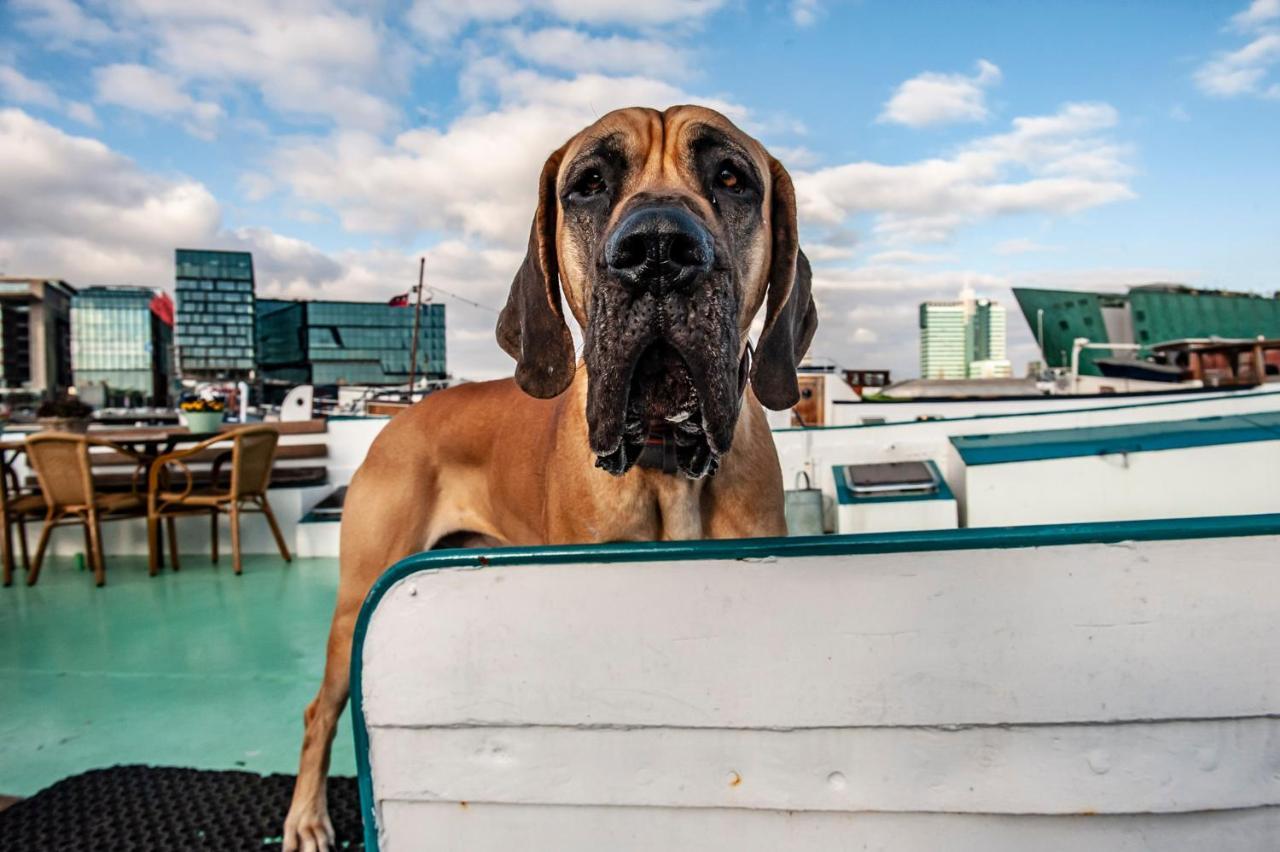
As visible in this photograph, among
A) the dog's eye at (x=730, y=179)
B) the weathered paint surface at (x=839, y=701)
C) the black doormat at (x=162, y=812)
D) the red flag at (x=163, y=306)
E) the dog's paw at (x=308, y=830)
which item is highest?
the red flag at (x=163, y=306)

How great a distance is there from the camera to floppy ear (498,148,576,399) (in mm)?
1458

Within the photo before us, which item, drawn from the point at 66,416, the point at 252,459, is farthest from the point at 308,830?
the point at 66,416

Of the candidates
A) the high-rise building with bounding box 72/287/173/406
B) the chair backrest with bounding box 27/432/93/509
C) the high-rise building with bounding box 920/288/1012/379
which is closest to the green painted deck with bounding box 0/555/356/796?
the chair backrest with bounding box 27/432/93/509

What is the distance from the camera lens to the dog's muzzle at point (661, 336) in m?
1.04

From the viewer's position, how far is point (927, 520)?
286cm

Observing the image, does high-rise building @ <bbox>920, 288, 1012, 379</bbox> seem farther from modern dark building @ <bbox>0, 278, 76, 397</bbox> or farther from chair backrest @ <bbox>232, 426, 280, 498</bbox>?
chair backrest @ <bbox>232, 426, 280, 498</bbox>

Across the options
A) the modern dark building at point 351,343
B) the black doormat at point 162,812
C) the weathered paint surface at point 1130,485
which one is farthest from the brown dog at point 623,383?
the modern dark building at point 351,343

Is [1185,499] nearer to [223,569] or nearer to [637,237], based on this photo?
[637,237]

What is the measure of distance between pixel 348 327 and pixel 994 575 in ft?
312

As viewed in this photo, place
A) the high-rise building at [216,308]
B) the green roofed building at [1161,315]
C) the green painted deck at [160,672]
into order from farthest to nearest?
the high-rise building at [216,308] → the green roofed building at [1161,315] → the green painted deck at [160,672]

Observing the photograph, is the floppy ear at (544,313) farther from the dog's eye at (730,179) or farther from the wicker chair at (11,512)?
the wicker chair at (11,512)

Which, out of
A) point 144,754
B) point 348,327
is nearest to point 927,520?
point 144,754

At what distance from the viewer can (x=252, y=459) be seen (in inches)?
209

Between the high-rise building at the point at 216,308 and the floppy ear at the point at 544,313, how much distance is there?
3906 inches
